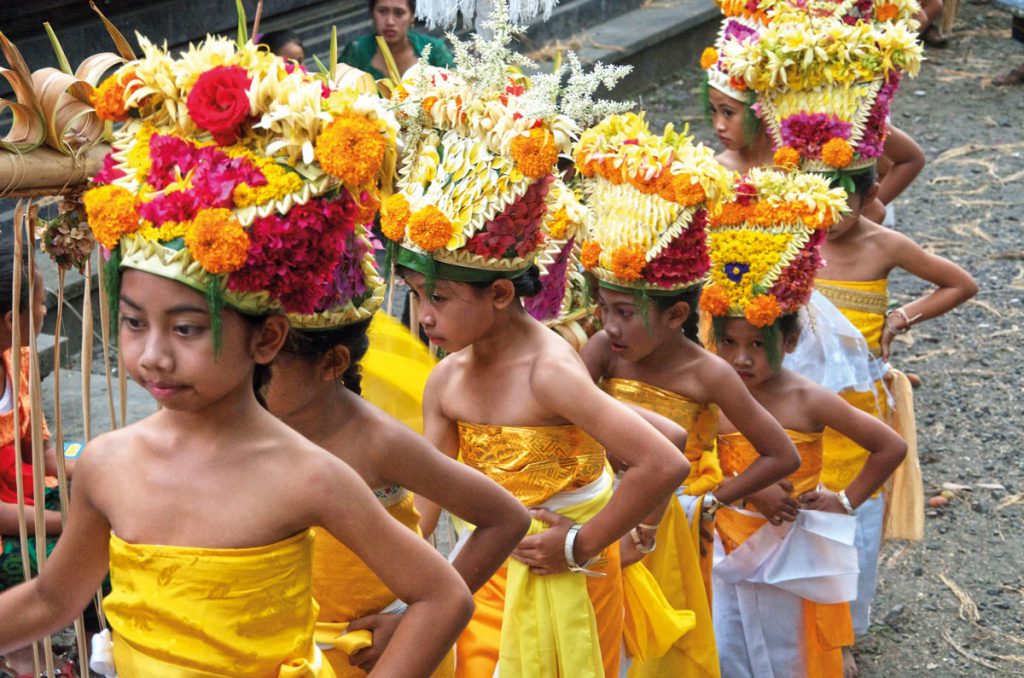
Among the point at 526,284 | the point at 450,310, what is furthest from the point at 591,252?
the point at 450,310

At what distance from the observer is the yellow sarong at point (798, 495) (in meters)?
4.54

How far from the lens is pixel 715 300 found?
170 inches

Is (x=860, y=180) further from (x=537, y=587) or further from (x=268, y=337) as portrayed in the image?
(x=268, y=337)

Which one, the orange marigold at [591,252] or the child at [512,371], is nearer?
the child at [512,371]

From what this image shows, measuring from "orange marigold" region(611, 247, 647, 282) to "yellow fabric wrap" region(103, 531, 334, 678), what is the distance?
168 cm

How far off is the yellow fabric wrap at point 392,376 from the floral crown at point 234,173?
4.64 ft

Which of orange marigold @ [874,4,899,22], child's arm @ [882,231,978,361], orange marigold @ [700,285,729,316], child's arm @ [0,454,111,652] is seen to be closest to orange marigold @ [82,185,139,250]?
child's arm @ [0,454,111,652]

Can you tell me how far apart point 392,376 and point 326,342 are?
3.22ft

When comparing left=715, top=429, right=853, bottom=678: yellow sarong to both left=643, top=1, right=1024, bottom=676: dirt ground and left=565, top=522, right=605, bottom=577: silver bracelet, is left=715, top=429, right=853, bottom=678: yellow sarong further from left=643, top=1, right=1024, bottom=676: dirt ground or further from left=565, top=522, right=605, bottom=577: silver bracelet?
left=565, top=522, right=605, bottom=577: silver bracelet

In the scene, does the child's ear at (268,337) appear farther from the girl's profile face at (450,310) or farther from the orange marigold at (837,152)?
the orange marigold at (837,152)

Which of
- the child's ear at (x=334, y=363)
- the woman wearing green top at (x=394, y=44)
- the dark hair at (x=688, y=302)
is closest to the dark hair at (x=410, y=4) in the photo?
the woman wearing green top at (x=394, y=44)

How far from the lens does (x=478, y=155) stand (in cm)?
339

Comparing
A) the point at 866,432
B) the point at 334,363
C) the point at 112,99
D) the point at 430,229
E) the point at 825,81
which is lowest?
the point at 866,432

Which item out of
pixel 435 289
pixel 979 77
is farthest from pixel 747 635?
pixel 979 77
